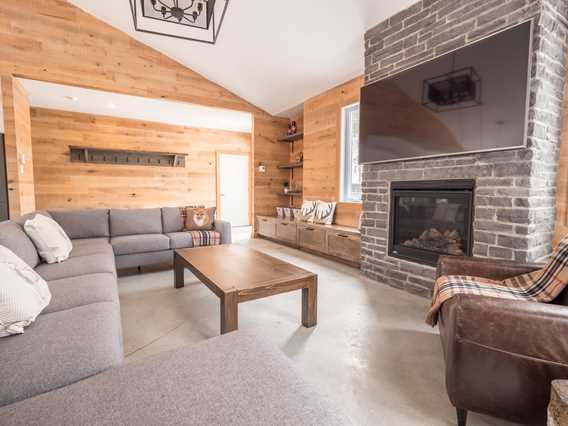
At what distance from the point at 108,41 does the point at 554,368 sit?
5.89 metres

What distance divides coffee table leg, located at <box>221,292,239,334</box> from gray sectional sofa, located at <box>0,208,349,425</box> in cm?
57

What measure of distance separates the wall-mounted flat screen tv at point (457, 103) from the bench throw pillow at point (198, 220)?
2337 mm

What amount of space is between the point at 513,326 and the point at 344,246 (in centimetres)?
275

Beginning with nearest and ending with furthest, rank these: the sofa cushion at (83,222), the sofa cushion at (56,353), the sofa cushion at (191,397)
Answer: the sofa cushion at (191,397), the sofa cushion at (56,353), the sofa cushion at (83,222)

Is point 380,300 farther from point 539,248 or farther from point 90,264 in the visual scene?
point 90,264

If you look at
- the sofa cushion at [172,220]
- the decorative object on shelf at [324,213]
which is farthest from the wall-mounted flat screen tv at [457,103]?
the sofa cushion at [172,220]

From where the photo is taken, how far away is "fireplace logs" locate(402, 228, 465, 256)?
2596 mm

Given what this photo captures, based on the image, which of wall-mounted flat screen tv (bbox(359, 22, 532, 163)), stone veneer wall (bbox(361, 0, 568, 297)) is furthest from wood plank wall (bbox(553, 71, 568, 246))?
wall-mounted flat screen tv (bbox(359, 22, 532, 163))

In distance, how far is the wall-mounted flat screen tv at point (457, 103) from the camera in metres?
2.12

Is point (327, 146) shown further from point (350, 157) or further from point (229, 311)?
point (229, 311)

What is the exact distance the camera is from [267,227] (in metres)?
5.71

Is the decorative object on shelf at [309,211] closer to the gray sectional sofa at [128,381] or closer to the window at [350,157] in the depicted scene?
the window at [350,157]

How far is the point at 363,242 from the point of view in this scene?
3.47m

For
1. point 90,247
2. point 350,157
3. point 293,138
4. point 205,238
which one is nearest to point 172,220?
point 205,238
